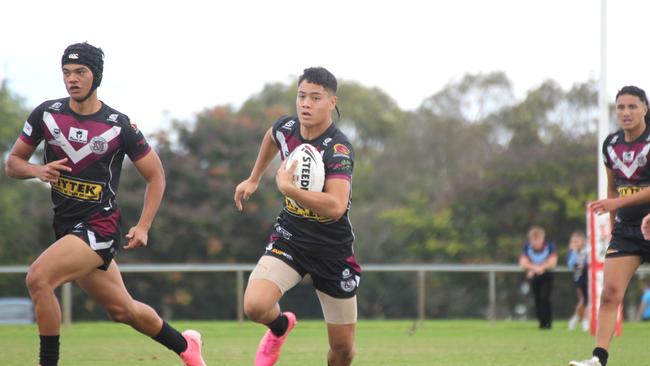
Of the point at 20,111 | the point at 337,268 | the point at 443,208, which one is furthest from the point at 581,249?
the point at 20,111

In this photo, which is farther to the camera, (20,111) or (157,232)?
(20,111)

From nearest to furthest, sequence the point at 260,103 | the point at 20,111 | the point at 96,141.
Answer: the point at 96,141
the point at 20,111
the point at 260,103

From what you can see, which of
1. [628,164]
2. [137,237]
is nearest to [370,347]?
[628,164]

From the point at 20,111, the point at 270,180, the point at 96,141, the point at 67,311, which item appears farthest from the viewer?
the point at 20,111

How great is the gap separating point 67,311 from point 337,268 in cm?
1401

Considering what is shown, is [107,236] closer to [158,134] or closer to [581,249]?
[581,249]

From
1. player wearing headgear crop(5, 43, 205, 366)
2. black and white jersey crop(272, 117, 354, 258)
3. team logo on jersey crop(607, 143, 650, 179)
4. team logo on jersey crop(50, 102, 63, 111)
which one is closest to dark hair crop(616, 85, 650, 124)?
team logo on jersey crop(607, 143, 650, 179)

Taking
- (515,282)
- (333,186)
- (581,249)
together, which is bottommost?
(515,282)

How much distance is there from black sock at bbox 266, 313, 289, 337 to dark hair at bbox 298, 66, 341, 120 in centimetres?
182

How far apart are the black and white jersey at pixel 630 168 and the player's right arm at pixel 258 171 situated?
322 cm

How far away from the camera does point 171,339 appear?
8594 millimetres

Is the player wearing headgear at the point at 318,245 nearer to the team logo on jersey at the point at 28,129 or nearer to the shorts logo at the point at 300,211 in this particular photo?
Answer: the shorts logo at the point at 300,211

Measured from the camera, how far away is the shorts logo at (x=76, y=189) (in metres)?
8.15

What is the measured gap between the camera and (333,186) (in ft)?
24.7
